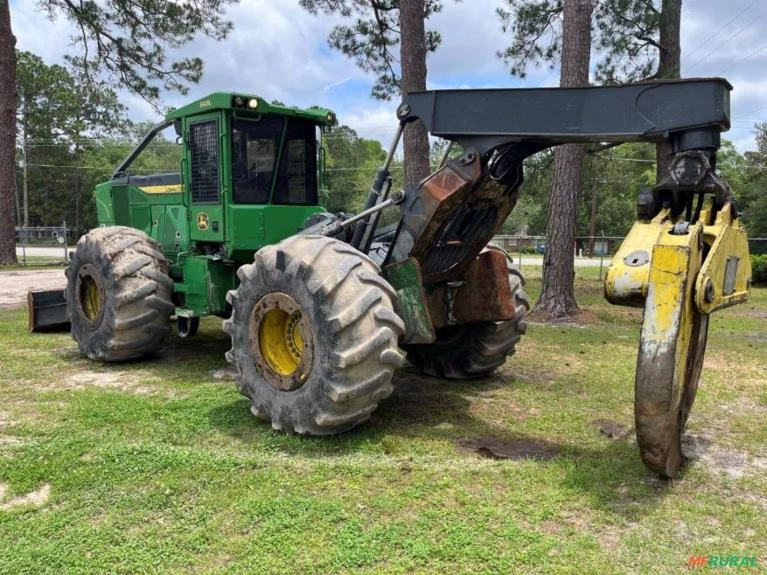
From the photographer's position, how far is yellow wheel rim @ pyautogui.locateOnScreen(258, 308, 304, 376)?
16.2ft

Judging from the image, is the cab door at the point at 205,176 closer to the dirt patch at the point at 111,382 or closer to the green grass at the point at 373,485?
the dirt patch at the point at 111,382

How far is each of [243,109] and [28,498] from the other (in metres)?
4.12

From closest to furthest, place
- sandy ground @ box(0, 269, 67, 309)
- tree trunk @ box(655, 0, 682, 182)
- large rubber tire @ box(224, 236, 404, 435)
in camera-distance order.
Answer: large rubber tire @ box(224, 236, 404, 435) < sandy ground @ box(0, 269, 67, 309) < tree trunk @ box(655, 0, 682, 182)

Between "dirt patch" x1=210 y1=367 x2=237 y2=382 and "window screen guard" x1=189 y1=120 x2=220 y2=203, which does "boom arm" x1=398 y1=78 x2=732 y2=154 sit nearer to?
"window screen guard" x1=189 y1=120 x2=220 y2=203

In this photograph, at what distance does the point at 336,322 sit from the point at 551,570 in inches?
79.3

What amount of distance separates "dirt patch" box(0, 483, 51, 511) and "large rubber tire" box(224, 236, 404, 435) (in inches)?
59.7

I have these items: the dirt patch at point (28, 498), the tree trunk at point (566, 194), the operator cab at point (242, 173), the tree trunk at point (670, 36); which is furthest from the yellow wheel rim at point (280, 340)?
the tree trunk at point (670, 36)

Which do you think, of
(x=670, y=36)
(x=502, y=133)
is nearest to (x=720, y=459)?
(x=502, y=133)

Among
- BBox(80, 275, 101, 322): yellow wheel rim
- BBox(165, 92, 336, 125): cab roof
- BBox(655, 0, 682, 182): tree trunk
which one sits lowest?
BBox(80, 275, 101, 322): yellow wheel rim

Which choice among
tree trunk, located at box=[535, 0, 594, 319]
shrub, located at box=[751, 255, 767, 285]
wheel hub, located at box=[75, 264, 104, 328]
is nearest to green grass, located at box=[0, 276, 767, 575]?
wheel hub, located at box=[75, 264, 104, 328]

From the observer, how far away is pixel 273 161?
687 centimetres

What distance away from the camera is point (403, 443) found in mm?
4547

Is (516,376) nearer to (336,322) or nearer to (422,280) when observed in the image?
(422,280)

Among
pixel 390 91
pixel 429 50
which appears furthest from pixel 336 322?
pixel 390 91
